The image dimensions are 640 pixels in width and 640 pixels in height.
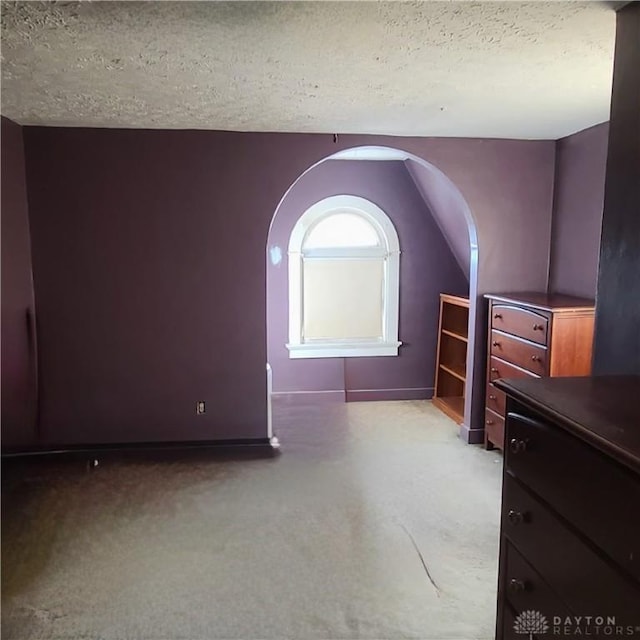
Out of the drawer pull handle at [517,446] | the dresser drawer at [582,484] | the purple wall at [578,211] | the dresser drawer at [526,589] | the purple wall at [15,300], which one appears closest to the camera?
the dresser drawer at [582,484]

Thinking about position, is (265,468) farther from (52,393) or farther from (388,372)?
(388,372)

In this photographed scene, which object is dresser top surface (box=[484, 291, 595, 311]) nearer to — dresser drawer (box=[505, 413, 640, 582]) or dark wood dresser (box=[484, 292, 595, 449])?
dark wood dresser (box=[484, 292, 595, 449])

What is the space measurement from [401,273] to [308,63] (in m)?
3.15

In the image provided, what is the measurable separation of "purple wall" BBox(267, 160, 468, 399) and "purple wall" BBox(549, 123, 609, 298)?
135 cm

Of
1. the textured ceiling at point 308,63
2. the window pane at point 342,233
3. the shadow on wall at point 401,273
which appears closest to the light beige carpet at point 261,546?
the shadow on wall at point 401,273

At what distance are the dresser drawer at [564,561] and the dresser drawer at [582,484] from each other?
3cm

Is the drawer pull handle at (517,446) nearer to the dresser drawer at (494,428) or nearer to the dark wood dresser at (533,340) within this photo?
the dark wood dresser at (533,340)

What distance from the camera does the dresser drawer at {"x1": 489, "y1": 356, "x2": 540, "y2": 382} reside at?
356 cm

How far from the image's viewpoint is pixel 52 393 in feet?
12.7

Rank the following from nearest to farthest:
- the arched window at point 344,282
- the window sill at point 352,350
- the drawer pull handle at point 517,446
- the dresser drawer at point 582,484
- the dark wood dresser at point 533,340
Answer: the dresser drawer at point 582,484 → the drawer pull handle at point 517,446 → the dark wood dresser at point 533,340 → the arched window at point 344,282 → the window sill at point 352,350

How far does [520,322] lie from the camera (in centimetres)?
357

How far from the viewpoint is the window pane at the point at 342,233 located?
5234mm

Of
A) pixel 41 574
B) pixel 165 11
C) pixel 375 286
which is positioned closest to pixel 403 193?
pixel 375 286

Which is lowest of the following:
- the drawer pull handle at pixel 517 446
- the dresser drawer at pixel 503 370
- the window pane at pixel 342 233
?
the dresser drawer at pixel 503 370
